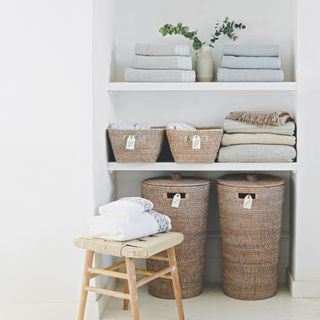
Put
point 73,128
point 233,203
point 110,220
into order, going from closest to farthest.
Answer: point 110,220 < point 73,128 < point 233,203

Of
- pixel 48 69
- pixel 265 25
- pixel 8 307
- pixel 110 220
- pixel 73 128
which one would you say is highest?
pixel 265 25

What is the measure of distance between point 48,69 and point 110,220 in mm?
825

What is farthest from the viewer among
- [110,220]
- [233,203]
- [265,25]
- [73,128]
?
[265,25]

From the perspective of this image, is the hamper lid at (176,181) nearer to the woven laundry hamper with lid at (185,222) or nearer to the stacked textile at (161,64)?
the woven laundry hamper with lid at (185,222)

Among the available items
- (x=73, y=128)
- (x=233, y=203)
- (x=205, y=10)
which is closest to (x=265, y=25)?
(x=205, y=10)

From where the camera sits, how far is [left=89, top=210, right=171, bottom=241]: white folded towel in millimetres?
2912

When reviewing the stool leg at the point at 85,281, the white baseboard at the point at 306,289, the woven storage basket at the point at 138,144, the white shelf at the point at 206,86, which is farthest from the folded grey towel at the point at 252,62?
the stool leg at the point at 85,281

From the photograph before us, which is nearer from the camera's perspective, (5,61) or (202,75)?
(5,61)

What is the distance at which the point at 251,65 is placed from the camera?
354 centimetres

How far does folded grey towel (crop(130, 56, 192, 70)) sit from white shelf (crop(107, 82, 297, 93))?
3.7 inches

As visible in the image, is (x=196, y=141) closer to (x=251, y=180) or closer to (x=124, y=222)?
(x=251, y=180)

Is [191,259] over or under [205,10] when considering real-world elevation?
under

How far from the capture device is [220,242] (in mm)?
3814

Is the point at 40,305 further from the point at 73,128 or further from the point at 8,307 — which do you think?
the point at 73,128
